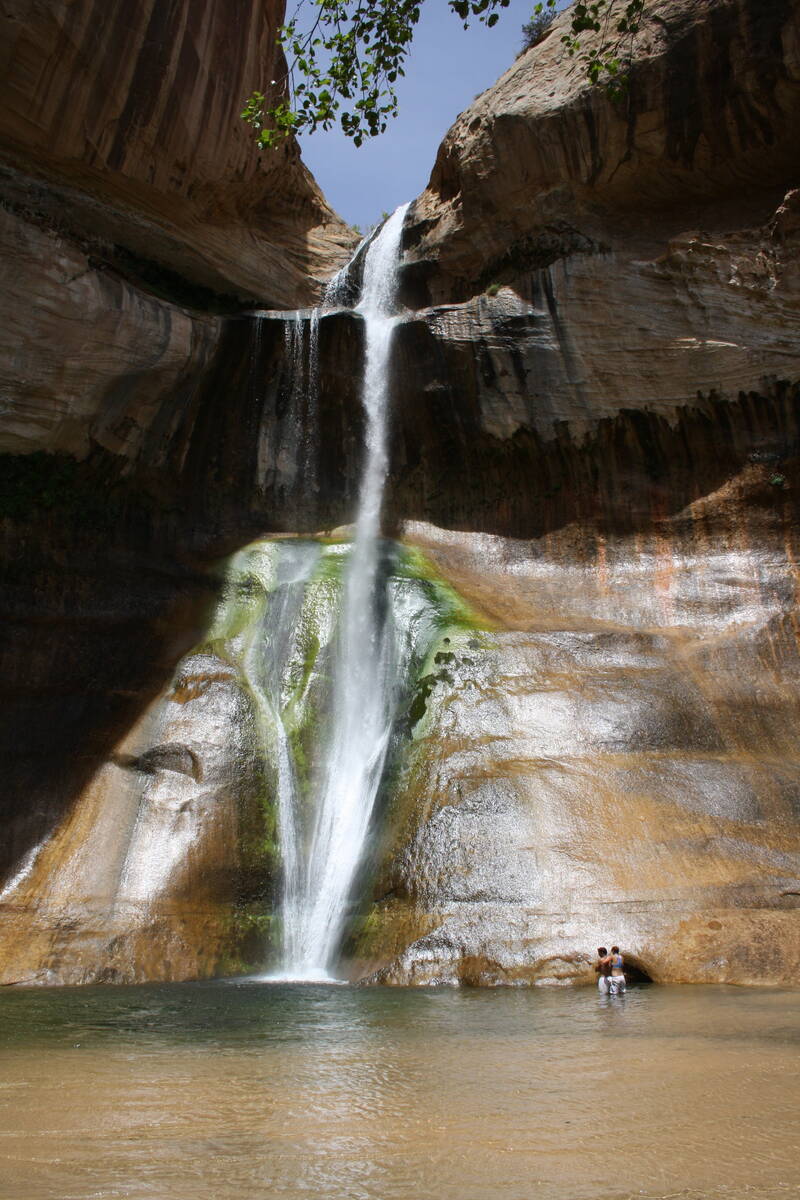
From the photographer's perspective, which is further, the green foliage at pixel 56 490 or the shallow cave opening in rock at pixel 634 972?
the green foliage at pixel 56 490

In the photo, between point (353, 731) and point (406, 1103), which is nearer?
point (406, 1103)

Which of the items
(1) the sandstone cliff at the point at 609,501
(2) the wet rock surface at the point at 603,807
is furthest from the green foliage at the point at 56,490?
(2) the wet rock surface at the point at 603,807

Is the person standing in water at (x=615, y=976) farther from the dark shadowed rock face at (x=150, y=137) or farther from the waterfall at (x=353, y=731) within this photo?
the dark shadowed rock face at (x=150, y=137)

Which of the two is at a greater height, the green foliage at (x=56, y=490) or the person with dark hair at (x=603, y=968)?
the green foliage at (x=56, y=490)

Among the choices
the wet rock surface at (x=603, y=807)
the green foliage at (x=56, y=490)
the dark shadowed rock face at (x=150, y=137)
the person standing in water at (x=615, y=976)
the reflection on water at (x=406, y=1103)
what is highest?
the dark shadowed rock face at (x=150, y=137)

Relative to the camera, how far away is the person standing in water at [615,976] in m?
8.28

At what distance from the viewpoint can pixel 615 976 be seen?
827 cm

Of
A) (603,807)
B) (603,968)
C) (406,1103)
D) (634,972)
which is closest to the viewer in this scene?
(406,1103)

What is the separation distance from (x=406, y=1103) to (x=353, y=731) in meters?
9.26

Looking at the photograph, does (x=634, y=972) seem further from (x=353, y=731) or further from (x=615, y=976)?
(x=353, y=731)

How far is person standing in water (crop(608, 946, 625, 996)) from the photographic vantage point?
8281 millimetres

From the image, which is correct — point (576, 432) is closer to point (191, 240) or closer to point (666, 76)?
point (666, 76)

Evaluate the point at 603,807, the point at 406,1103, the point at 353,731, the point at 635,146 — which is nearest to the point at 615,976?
the point at 603,807

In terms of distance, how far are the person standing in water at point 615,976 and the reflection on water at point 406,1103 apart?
768 millimetres
